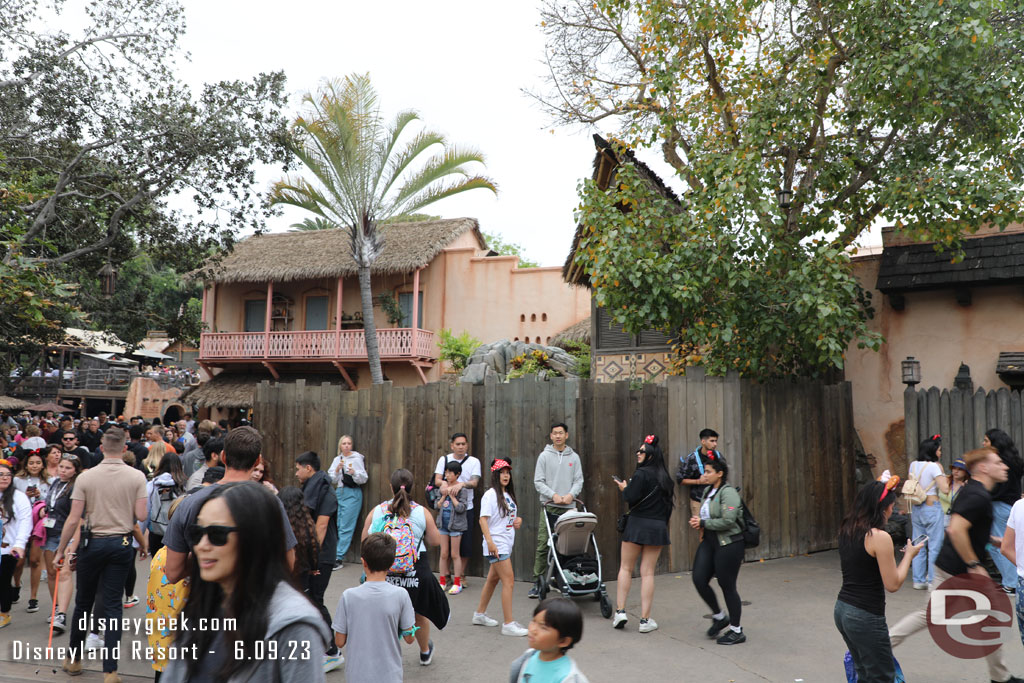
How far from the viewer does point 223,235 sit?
60.8ft

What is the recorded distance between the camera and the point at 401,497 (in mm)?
6117

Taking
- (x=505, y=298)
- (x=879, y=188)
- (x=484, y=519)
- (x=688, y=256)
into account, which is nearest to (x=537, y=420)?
(x=484, y=519)

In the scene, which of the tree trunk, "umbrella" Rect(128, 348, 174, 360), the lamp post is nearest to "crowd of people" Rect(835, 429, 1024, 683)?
the lamp post

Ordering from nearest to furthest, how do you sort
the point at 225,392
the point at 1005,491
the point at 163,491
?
the point at 1005,491, the point at 163,491, the point at 225,392

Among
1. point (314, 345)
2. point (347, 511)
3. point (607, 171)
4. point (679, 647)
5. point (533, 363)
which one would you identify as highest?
point (607, 171)

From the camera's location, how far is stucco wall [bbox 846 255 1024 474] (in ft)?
38.5

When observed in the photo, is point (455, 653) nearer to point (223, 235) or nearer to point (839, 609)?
point (839, 609)

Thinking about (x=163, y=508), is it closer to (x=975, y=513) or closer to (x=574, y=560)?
(x=574, y=560)

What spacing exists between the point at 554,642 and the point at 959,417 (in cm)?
862

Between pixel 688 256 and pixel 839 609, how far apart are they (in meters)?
6.18

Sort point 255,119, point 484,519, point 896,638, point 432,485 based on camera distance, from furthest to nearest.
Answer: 1. point 255,119
2. point 432,485
3. point 484,519
4. point 896,638

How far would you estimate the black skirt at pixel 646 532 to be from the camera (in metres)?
7.43

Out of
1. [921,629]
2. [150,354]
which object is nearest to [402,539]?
[921,629]

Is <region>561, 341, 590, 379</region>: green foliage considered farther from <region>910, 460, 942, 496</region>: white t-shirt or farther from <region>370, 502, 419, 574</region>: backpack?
<region>370, 502, 419, 574</region>: backpack
